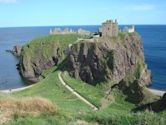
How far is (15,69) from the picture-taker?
472 ft

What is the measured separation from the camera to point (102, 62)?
325ft

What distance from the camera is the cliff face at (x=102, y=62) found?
98625mm

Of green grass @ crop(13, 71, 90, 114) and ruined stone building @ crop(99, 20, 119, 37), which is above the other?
ruined stone building @ crop(99, 20, 119, 37)

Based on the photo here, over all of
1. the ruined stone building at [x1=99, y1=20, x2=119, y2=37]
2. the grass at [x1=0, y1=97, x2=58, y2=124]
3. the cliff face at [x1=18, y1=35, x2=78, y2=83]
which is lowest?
the cliff face at [x1=18, y1=35, x2=78, y2=83]

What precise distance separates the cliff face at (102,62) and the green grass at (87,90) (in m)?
4.03

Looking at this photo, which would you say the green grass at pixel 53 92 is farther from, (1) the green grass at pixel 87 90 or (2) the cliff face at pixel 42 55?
(2) the cliff face at pixel 42 55

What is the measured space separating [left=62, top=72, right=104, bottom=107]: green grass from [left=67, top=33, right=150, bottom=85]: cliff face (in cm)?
403

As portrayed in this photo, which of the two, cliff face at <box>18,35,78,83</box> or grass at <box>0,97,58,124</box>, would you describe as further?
cliff face at <box>18,35,78,83</box>

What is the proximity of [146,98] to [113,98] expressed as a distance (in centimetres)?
623

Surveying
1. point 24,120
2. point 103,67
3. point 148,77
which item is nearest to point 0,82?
point 103,67

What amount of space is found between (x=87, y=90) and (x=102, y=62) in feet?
56.8

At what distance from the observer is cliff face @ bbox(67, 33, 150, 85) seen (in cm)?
9862

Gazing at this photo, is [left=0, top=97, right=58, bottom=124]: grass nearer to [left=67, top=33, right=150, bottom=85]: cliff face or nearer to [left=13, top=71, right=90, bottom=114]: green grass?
[left=13, top=71, right=90, bottom=114]: green grass

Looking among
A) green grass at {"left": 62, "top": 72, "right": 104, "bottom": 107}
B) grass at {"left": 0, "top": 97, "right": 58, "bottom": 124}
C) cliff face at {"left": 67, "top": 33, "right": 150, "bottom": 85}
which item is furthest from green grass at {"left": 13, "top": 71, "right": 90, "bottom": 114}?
grass at {"left": 0, "top": 97, "right": 58, "bottom": 124}
